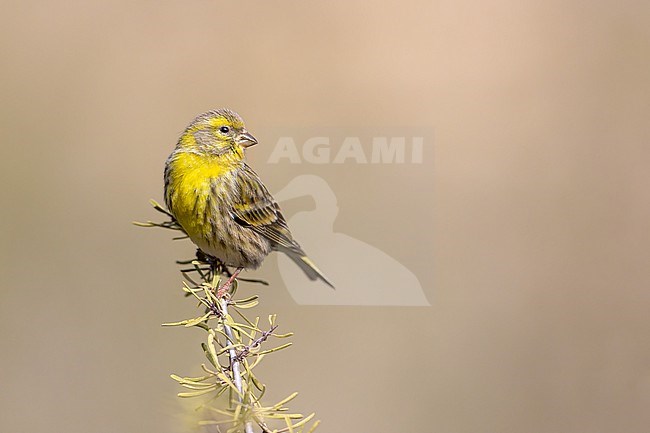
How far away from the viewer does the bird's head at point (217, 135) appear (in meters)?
1.40

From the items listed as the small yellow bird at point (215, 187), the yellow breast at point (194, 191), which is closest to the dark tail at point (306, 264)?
the small yellow bird at point (215, 187)

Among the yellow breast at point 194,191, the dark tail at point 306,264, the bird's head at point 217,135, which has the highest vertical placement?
the bird's head at point 217,135

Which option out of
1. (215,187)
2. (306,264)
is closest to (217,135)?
(215,187)

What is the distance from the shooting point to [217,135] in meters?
1.42

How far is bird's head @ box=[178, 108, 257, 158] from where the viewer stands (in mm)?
1402

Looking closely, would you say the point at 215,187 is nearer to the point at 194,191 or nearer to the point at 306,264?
the point at 194,191

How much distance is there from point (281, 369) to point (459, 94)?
3.76 ft

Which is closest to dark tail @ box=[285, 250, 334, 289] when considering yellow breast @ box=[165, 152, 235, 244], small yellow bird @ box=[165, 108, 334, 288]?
small yellow bird @ box=[165, 108, 334, 288]

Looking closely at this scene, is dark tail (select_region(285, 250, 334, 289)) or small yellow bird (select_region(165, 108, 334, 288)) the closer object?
small yellow bird (select_region(165, 108, 334, 288))

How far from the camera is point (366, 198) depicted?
2402 mm

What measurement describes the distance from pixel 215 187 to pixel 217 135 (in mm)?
104

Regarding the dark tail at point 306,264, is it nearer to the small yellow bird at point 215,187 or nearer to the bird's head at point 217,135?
the small yellow bird at point 215,187

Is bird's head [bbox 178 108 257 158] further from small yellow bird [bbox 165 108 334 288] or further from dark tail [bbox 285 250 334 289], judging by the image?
dark tail [bbox 285 250 334 289]

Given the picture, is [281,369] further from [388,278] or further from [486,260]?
[486,260]
